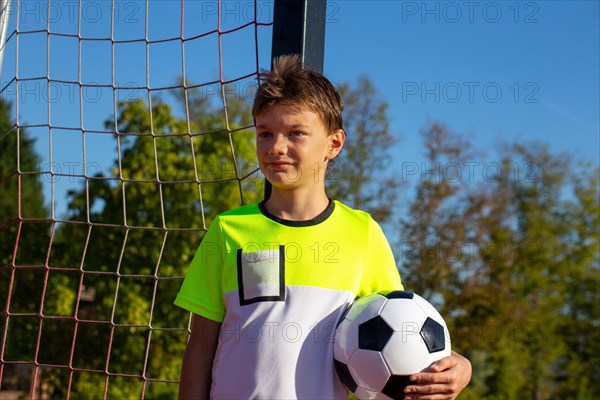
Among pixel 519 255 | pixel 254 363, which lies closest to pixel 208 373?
→ pixel 254 363

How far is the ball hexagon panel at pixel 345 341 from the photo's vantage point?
64.2 inches

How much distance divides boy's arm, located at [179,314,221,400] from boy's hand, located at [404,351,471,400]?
508mm

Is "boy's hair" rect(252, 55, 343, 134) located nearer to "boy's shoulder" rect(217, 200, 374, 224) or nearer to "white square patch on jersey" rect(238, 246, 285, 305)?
"boy's shoulder" rect(217, 200, 374, 224)

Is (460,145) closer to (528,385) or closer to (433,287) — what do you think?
(433,287)

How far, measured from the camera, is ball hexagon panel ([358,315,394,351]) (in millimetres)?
1638

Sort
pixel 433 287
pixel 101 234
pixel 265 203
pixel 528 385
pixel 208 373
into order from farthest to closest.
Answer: pixel 528 385 < pixel 433 287 < pixel 101 234 < pixel 265 203 < pixel 208 373

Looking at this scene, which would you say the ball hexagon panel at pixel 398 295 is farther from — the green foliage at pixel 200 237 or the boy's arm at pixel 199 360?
the green foliage at pixel 200 237

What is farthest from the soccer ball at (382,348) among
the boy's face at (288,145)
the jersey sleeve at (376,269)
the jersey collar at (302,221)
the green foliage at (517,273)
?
the green foliage at (517,273)

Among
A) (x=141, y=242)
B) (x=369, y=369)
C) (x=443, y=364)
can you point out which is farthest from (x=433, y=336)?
(x=141, y=242)

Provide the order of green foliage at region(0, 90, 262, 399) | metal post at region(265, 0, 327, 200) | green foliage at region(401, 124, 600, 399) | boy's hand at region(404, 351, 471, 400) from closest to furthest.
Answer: boy's hand at region(404, 351, 471, 400) → metal post at region(265, 0, 327, 200) → green foliage at region(0, 90, 262, 399) → green foliage at region(401, 124, 600, 399)

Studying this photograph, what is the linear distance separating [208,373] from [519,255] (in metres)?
15.8

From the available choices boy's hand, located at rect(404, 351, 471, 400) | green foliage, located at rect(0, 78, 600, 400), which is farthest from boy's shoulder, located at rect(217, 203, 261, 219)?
green foliage, located at rect(0, 78, 600, 400)

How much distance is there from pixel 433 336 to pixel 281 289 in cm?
39

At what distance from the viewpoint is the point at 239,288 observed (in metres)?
1.72
